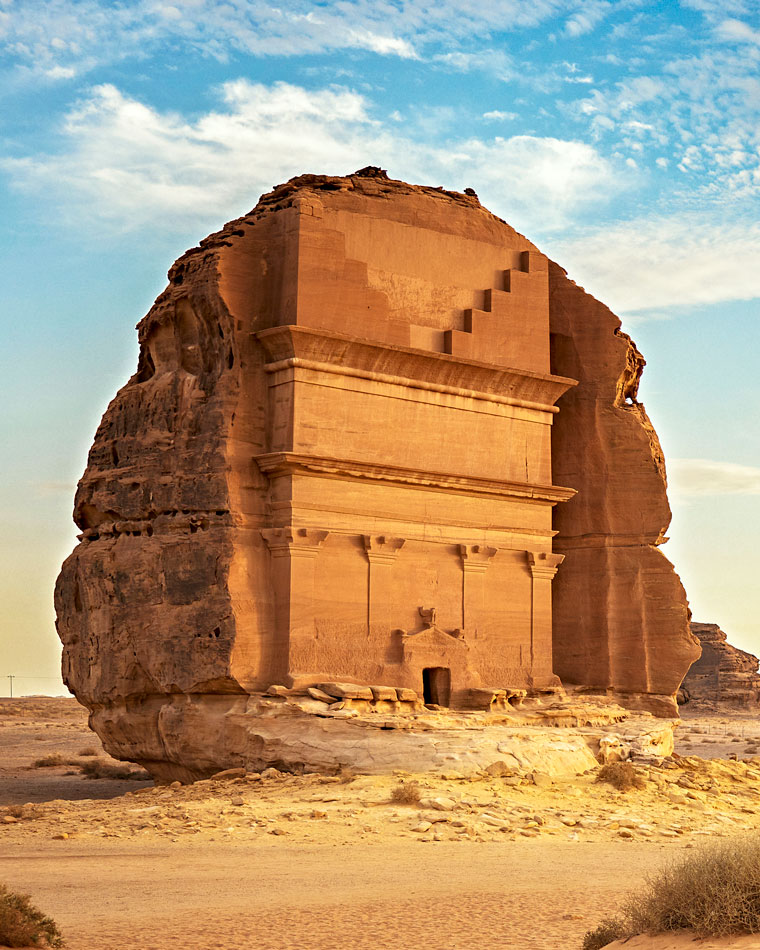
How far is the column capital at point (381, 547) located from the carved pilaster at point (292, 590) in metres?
0.84

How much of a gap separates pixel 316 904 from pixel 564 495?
502 inches

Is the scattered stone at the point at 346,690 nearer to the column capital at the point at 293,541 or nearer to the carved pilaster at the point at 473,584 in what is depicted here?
the column capital at the point at 293,541

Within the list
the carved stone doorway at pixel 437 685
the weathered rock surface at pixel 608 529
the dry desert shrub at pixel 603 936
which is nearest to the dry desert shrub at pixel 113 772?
the carved stone doorway at pixel 437 685

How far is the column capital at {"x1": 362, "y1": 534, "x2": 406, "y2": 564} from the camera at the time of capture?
1853 cm

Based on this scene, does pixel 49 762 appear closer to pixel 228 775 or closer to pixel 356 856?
pixel 228 775

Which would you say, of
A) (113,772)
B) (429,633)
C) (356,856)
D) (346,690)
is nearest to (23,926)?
(356,856)

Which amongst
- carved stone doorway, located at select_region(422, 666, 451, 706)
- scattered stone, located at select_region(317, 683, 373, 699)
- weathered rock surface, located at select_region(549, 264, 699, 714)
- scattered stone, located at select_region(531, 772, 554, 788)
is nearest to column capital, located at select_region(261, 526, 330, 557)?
scattered stone, located at select_region(317, 683, 373, 699)

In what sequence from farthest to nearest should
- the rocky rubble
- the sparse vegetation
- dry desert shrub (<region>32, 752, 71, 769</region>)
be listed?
dry desert shrub (<region>32, 752, 71, 769</region>), the rocky rubble, the sparse vegetation

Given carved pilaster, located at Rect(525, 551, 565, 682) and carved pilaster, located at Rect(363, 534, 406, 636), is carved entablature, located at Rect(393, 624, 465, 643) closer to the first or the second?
carved pilaster, located at Rect(363, 534, 406, 636)

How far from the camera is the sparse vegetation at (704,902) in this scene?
273 inches

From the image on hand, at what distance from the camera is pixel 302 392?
18297 mm

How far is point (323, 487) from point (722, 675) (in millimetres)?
40588

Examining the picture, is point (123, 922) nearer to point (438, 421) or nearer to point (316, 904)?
point (316, 904)

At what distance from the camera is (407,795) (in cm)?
1337
